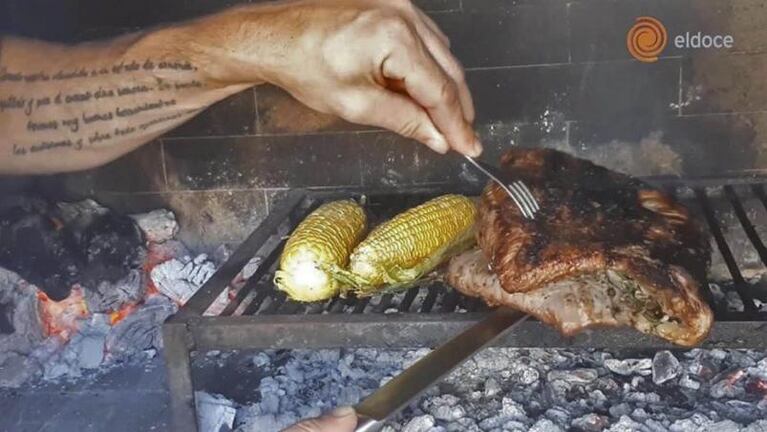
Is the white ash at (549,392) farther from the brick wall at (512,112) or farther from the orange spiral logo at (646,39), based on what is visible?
the orange spiral logo at (646,39)

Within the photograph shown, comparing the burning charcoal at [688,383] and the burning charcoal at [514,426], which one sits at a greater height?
the burning charcoal at [688,383]

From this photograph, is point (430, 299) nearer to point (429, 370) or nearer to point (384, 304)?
point (384, 304)

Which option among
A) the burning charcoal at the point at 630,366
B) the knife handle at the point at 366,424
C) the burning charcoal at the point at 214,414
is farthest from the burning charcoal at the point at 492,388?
the knife handle at the point at 366,424

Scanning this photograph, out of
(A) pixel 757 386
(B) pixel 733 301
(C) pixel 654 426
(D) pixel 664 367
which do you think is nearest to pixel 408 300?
(C) pixel 654 426

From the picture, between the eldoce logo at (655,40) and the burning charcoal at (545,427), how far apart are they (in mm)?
1405

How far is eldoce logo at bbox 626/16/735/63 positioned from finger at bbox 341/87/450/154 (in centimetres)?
154

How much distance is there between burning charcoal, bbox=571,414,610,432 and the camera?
94.4 inches

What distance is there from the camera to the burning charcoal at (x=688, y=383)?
2.60 meters

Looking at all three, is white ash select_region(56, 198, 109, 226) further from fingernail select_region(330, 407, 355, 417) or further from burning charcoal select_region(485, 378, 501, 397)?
fingernail select_region(330, 407, 355, 417)

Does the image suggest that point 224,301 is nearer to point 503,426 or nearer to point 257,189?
point 257,189

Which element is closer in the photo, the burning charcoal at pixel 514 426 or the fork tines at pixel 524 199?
the fork tines at pixel 524 199

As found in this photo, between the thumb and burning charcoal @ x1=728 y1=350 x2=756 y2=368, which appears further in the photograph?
burning charcoal @ x1=728 y1=350 x2=756 y2=368

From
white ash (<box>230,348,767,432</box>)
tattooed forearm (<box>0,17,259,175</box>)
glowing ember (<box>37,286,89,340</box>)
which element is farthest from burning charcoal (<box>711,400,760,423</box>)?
glowing ember (<box>37,286,89,340</box>)

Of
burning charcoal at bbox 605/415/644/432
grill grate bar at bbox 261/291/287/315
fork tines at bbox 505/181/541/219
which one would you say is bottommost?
burning charcoal at bbox 605/415/644/432
